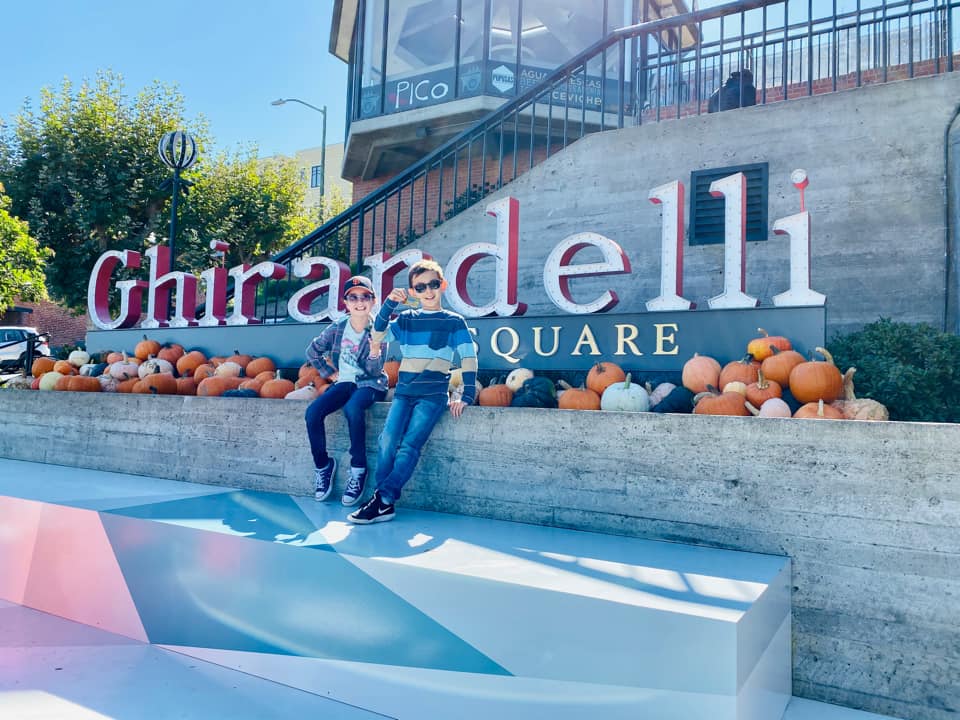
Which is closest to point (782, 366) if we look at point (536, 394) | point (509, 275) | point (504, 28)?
point (536, 394)

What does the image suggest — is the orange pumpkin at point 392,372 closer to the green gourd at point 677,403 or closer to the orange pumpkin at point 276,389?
the orange pumpkin at point 276,389

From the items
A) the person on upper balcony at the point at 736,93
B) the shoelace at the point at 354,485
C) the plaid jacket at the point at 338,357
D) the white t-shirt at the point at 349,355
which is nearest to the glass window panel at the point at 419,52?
the person on upper balcony at the point at 736,93

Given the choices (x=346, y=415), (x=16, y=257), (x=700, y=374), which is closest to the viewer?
(x=346, y=415)

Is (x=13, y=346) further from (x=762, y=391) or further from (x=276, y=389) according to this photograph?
(x=762, y=391)

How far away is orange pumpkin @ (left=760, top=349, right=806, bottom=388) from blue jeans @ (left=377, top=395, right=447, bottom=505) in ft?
6.26

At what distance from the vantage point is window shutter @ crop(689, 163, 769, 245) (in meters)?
6.11

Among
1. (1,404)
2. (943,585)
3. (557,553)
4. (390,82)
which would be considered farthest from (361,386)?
(390,82)

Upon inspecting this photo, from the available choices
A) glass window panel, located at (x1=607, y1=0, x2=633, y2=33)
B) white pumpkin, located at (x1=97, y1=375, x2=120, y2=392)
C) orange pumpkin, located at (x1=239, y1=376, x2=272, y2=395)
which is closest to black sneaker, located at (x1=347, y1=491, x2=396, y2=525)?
orange pumpkin, located at (x1=239, y1=376, x2=272, y2=395)

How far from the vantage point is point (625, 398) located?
160 inches

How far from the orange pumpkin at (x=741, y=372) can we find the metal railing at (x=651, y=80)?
344 centimetres

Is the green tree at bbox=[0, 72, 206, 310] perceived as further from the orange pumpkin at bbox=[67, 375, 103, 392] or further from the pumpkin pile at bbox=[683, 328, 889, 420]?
the pumpkin pile at bbox=[683, 328, 889, 420]

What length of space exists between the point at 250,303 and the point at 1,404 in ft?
8.37

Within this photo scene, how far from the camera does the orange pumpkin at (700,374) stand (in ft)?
13.7

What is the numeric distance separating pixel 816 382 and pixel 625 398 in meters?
1.04
